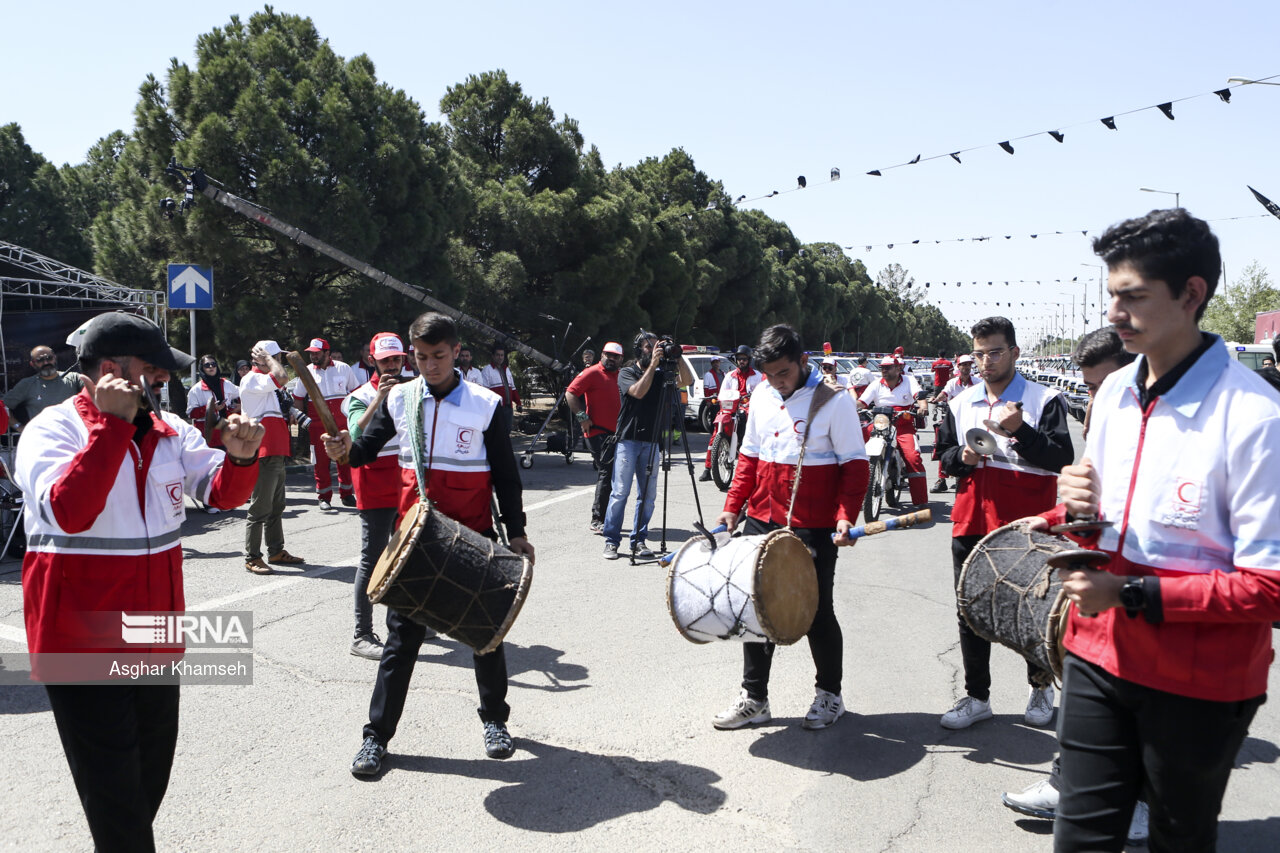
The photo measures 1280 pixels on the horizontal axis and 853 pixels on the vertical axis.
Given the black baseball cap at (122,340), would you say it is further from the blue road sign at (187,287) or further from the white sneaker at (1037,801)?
the blue road sign at (187,287)

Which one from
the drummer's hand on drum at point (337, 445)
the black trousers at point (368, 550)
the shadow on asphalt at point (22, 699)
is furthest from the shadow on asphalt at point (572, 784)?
the shadow on asphalt at point (22, 699)

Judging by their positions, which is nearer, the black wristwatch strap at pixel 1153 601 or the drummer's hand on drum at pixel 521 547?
the black wristwatch strap at pixel 1153 601

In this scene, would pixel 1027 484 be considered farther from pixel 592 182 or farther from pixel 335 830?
pixel 592 182

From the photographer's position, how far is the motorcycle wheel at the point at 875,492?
11.3 meters

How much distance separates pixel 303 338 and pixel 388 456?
1163 centimetres

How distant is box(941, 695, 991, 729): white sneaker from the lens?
4.82 m

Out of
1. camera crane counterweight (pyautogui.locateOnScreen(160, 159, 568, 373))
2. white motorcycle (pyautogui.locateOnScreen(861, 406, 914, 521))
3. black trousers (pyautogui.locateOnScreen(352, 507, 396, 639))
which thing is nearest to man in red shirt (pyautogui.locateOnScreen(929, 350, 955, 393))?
white motorcycle (pyautogui.locateOnScreen(861, 406, 914, 521))

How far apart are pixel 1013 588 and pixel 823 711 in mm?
1302

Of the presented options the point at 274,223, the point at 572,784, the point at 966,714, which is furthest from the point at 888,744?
the point at 274,223

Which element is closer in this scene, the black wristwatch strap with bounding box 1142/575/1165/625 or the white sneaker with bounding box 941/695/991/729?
the black wristwatch strap with bounding box 1142/575/1165/625

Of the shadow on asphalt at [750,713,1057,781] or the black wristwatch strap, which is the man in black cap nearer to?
the black wristwatch strap

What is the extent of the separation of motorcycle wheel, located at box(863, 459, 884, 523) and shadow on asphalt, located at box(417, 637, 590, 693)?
19.6ft

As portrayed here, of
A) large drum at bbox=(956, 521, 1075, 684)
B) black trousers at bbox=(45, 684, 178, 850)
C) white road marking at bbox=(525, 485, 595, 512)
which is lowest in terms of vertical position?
white road marking at bbox=(525, 485, 595, 512)

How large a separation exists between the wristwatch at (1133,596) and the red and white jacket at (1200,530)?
43 mm
